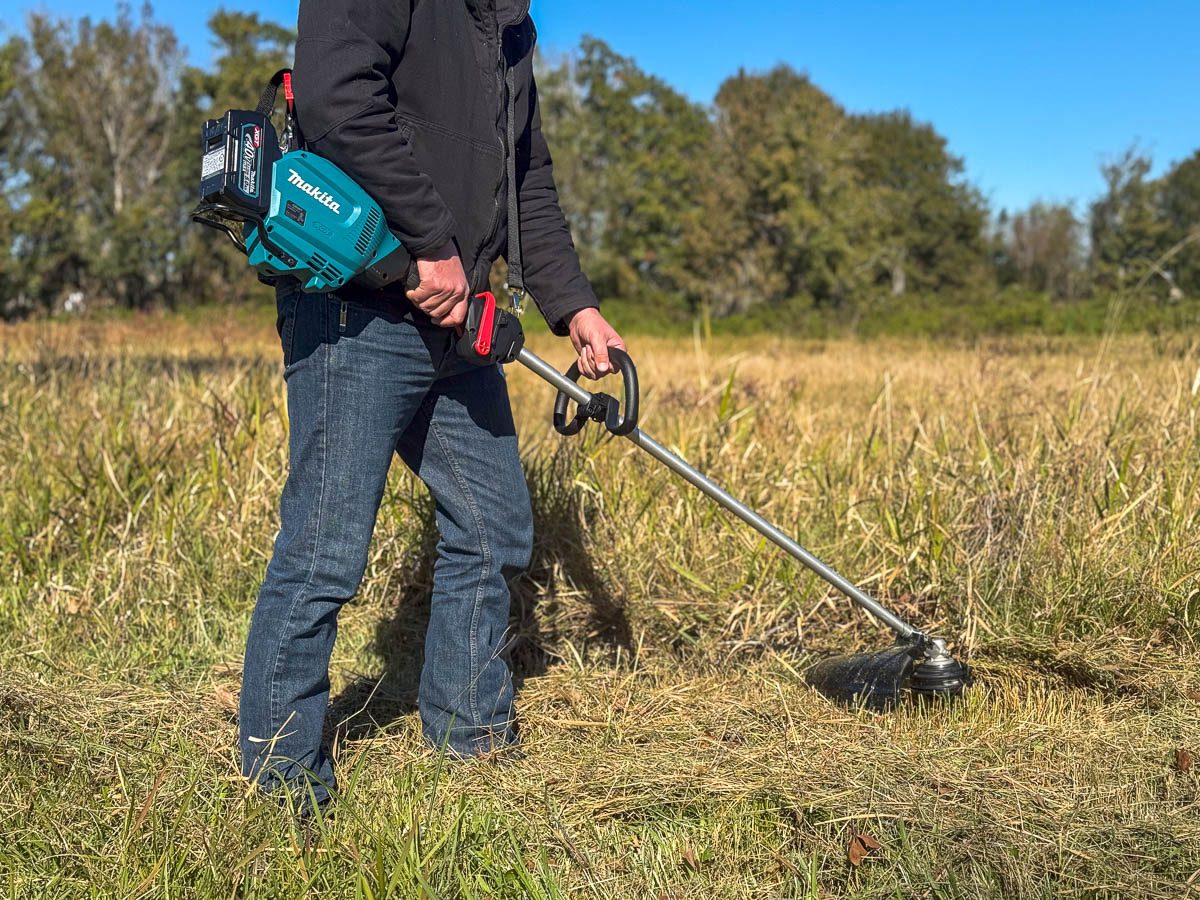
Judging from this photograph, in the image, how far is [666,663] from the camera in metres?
3.23

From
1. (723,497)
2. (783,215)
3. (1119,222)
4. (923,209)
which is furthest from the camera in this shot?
(923,209)

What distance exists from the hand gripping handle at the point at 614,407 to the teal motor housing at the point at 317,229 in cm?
59

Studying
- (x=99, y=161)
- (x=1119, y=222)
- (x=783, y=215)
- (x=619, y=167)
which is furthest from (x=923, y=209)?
(x=99, y=161)

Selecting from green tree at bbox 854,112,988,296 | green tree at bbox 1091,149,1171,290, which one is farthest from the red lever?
green tree at bbox 854,112,988,296

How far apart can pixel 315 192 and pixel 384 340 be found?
32cm

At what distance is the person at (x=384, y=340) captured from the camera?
2.03 m

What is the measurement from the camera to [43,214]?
2938cm

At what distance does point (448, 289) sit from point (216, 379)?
12.7 feet

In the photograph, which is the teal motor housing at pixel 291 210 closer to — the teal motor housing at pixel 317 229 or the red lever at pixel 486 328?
the teal motor housing at pixel 317 229

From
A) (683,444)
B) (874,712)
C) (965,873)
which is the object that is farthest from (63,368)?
(965,873)

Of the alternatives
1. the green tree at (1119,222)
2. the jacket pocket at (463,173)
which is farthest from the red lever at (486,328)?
the green tree at (1119,222)

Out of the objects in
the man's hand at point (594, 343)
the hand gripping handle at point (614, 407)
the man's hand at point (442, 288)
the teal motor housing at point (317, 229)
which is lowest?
the hand gripping handle at point (614, 407)

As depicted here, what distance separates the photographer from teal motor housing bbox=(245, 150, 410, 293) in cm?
202

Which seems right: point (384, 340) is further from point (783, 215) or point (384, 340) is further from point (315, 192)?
point (783, 215)
